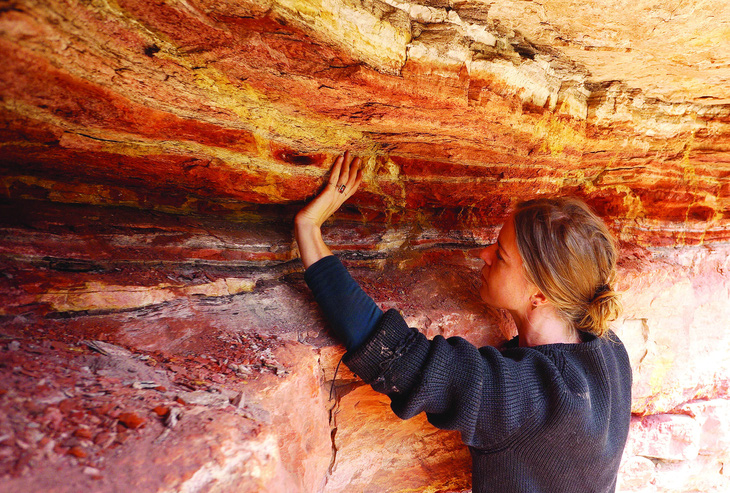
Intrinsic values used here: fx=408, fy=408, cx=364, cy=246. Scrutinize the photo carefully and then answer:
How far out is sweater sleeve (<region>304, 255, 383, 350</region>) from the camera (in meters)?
1.89

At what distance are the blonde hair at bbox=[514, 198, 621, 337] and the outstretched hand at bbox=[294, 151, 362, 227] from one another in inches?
37.6

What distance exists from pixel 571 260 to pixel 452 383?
0.91 m

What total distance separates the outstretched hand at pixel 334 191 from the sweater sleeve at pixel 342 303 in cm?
31

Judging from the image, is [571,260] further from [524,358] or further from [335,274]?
[335,274]

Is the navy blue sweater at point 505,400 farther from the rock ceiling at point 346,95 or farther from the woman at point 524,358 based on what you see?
the rock ceiling at point 346,95

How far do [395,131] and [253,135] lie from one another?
76cm

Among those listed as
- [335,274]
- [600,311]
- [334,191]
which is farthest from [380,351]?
[600,311]

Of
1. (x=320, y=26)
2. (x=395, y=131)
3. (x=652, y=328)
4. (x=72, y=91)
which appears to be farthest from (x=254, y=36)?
(x=652, y=328)

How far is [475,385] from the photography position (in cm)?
176

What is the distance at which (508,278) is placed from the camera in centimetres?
222

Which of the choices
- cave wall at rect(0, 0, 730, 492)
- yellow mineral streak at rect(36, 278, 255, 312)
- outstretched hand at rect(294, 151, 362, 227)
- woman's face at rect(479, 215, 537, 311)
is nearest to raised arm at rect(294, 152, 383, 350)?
outstretched hand at rect(294, 151, 362, 227)

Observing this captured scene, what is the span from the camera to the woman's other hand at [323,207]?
85.2 inches

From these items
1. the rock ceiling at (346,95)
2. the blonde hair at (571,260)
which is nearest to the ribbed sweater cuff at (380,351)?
the blonde hair at (571,260)

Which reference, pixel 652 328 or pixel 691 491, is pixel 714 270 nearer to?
pixel 652 328
